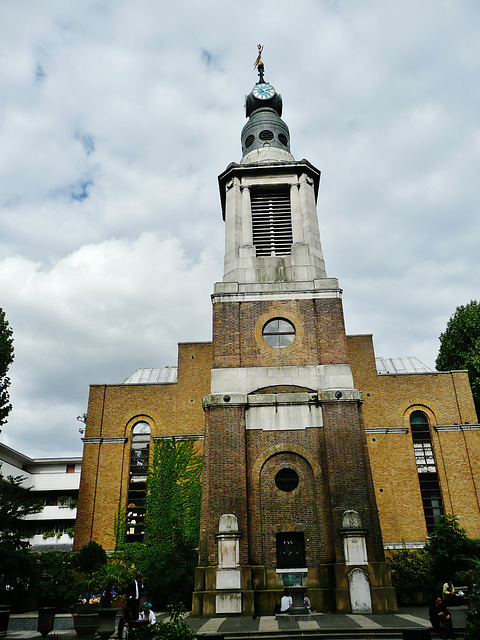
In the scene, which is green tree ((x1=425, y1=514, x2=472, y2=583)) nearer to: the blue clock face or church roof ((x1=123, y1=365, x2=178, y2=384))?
church roof ((x1=123, y1=365, x2=178, y2=384))

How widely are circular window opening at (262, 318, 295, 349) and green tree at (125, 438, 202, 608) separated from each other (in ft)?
29.0

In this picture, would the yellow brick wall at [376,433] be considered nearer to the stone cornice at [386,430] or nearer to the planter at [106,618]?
the stone cornice at [386,430]

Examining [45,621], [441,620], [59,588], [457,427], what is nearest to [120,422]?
[59,588]

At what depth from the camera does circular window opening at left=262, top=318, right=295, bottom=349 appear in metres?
21.2

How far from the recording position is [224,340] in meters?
21.1

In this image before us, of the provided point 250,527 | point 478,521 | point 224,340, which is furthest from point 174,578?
point 478,521

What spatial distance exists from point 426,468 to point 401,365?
8439 millimetres

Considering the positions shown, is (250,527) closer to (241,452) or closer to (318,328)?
(241,452)

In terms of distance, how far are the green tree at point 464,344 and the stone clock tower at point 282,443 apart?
48.8 feet

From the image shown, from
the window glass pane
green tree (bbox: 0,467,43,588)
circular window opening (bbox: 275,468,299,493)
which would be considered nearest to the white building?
green tree (bbox: 0,467,43,588)

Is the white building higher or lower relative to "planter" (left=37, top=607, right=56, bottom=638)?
higher

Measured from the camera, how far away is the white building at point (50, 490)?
126 feet

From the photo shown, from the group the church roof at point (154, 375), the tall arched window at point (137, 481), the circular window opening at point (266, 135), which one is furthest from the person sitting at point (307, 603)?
the circular window opening at point (266, 135)

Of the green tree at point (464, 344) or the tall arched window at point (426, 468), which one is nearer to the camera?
the tall arched window at point (426, 468)
